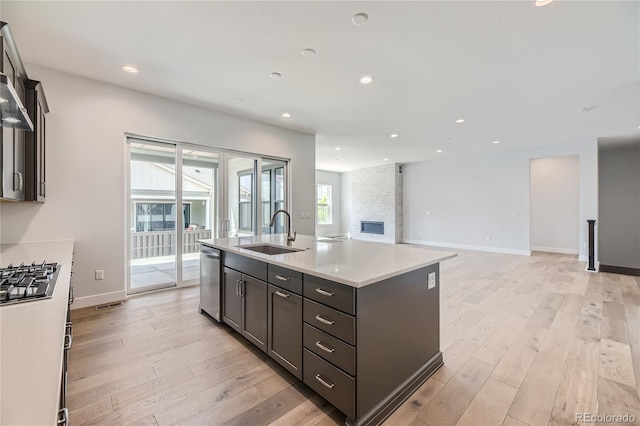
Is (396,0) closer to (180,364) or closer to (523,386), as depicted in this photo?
(523,386)

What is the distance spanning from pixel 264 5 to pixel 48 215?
10.8 feet

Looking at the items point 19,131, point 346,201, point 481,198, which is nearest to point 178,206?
point 19,131

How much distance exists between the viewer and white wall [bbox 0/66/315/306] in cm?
314

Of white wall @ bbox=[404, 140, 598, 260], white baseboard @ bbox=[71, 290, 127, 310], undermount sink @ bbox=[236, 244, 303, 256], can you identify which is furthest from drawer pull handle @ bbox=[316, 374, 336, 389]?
white wall @ bbox=[404, 140, 598, 260]

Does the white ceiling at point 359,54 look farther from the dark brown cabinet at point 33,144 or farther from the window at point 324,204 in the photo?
the window at point 324,204

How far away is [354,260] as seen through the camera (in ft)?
6.51

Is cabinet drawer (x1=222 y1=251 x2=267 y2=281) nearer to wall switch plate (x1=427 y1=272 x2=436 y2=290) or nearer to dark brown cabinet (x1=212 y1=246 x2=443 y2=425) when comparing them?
dark brown cabinet (x1=212 y1=246 x2=443 y2=425)

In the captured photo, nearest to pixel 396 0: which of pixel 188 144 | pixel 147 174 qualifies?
pixel 188 144

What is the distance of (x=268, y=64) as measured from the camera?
9.93 feet

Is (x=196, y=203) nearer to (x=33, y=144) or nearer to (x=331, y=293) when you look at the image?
(x=33, y=144)

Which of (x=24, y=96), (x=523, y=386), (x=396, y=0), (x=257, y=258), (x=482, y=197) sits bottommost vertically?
(x=523, y=386)

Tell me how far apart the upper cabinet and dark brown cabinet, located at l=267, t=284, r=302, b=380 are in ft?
5.83

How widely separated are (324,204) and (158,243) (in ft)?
25.4

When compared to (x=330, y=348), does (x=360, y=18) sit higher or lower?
higher
